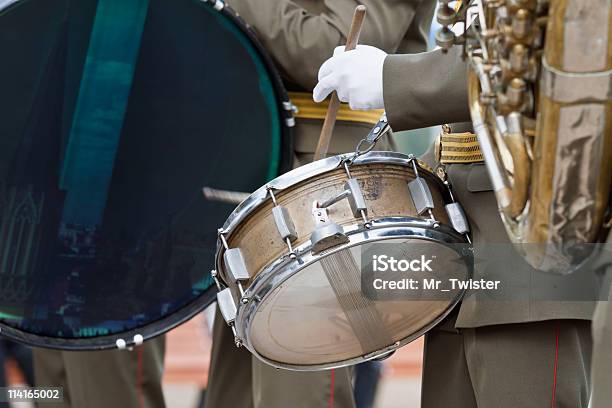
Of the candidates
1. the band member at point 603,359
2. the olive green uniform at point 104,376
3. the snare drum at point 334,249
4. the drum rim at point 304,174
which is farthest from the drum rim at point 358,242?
the olive green uniform at point 104,376

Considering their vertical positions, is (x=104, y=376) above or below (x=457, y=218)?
below

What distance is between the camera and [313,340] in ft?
7.19

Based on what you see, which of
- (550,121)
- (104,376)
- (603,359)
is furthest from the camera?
(104,376)

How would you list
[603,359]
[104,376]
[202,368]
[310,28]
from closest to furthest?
[603,359] → [310,28] → [104,376] → [202,368]

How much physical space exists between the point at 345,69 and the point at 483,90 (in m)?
0.49

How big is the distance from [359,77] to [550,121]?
629mm

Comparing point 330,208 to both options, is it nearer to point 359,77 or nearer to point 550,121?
point 359,77

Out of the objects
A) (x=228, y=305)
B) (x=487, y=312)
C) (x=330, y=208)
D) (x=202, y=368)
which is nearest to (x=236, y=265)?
(x=228, y=305)

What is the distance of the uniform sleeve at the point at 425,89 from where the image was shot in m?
2.00

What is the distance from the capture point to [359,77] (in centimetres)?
A: 212

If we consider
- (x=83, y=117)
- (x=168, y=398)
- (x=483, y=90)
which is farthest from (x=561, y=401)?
(x=168, y=398)

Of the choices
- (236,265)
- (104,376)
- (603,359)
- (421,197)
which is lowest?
(104,376)

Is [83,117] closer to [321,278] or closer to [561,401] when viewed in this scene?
[321,278]

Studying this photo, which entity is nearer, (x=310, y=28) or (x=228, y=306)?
(x=228, y=306)
